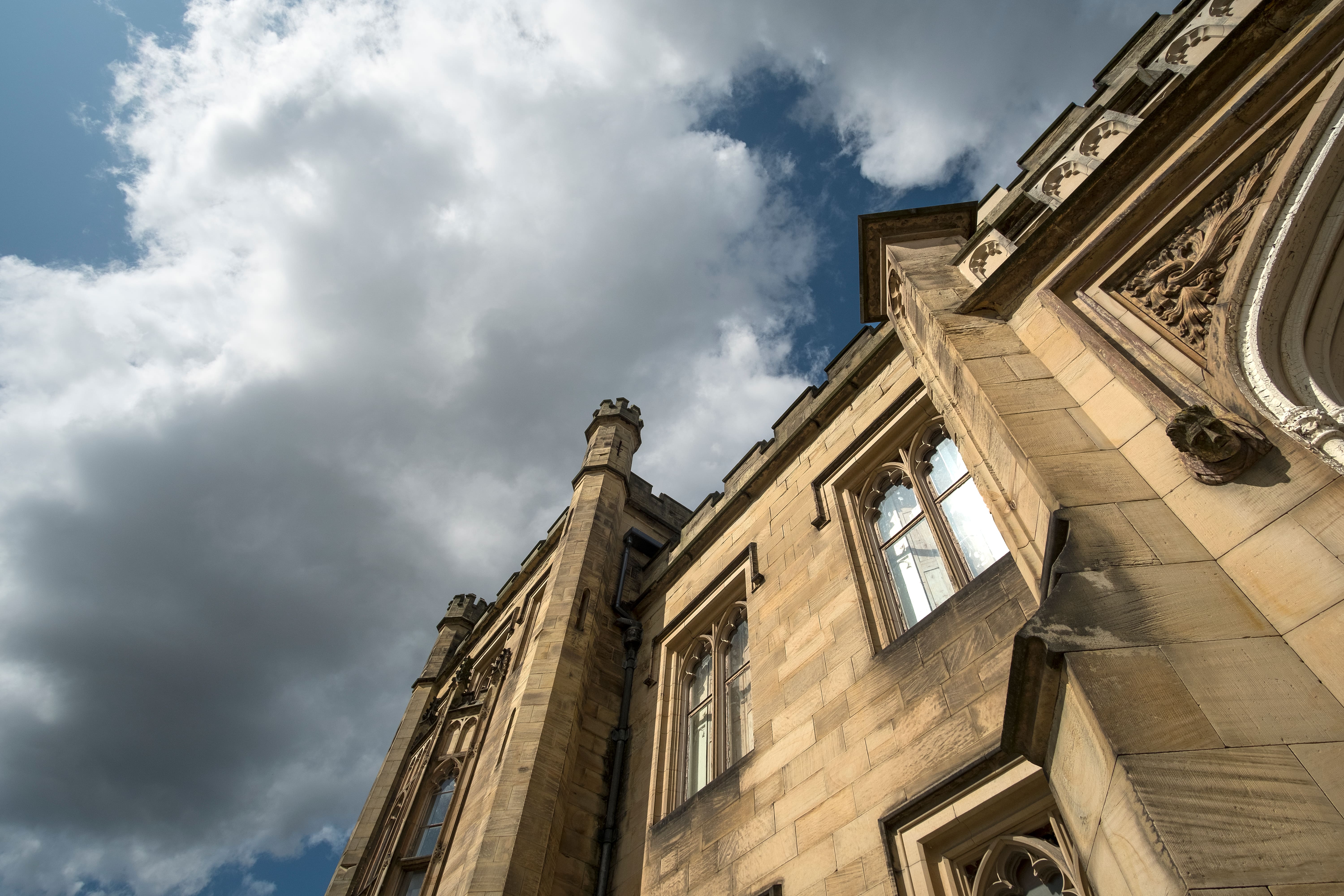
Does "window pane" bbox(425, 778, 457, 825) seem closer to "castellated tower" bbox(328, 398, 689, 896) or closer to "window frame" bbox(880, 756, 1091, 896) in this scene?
"castellated tower" bbox(328, 398, 689, 896)

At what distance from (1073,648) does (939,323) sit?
2.79 meters

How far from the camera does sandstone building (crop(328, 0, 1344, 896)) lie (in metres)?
2.35

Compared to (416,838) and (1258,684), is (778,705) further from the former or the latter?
(416,838)

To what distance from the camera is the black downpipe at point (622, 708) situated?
703 cm

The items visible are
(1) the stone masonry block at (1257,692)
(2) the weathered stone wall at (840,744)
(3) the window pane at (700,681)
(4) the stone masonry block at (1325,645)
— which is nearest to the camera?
(1) the stone masonry block at (1257,692)

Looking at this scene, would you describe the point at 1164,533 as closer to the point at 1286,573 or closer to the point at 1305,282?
the point at 1286,573

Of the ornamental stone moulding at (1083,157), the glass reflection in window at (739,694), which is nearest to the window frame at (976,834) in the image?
the glass reflection in window at (739,694)

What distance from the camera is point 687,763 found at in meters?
7.27

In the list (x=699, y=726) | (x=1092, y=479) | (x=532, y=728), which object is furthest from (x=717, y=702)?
(x=1092, y=479)

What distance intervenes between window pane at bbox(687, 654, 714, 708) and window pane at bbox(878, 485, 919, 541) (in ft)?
8.38

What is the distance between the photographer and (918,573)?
5887 millimetres

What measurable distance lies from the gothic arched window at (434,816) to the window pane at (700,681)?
3.89 metres

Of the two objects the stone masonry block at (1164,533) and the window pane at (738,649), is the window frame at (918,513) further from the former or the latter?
the window pane at (738,649)

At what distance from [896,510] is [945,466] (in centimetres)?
64
